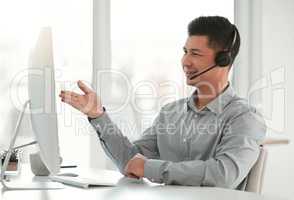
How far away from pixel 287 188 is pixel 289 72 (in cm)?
84

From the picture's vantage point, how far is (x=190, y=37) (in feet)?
6.57

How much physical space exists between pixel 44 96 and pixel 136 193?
38 cm

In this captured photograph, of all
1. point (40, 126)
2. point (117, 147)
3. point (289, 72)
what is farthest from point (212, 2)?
point (40, 126)

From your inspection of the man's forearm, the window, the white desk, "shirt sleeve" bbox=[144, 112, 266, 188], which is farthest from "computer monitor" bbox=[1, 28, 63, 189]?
the window

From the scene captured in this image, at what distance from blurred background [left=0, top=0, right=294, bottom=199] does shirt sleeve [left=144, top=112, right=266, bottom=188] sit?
1.47 metres

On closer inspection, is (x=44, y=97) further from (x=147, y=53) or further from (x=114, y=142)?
(x=147, y=53)

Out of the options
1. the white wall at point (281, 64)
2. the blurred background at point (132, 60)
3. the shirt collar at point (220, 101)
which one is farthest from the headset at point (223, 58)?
the white wall at point (281, 64)

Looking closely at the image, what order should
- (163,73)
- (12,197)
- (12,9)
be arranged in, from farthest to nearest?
(163,73)
(12,9)
(12,197)

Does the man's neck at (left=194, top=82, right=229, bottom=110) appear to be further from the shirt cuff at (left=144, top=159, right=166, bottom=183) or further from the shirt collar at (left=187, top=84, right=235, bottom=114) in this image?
the shirt cuff at (left=144, top=159, right=166, bottom=183)

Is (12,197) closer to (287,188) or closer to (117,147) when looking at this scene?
(117,147)

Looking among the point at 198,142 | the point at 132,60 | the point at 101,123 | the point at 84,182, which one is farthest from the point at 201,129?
the point at 132,60

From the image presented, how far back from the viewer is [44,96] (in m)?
1.42

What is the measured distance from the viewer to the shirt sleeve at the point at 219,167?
5.45 ft

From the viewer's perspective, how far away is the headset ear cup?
6.49 ft
